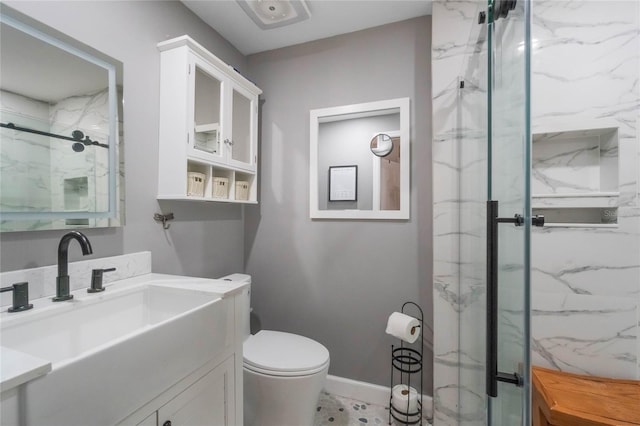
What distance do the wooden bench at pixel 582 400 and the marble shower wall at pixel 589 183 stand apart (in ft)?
0.33

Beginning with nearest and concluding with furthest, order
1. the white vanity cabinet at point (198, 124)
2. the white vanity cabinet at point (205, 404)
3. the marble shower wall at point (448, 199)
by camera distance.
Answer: the white vanity cabinet at point (205, 404) → the white vanity cabinet at point (198, 124) → the marble shower wall at point (448, 199)

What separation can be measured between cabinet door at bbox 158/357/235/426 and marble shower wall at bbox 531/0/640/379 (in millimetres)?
1493

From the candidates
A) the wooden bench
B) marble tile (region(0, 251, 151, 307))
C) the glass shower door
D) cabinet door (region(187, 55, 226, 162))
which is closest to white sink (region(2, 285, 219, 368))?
marble tile (region(0, 251, 151, 307))

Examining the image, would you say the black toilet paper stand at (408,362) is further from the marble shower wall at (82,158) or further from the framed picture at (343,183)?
the marble shower wall at (82,158)

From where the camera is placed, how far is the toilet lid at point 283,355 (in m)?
1.35

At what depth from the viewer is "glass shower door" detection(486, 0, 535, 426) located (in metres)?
0.66

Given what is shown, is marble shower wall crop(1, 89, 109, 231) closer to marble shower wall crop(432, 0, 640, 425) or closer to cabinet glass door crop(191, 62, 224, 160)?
cabinet glass door crop(191, 62, 224, 160)

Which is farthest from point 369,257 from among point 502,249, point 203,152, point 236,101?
point 236,101

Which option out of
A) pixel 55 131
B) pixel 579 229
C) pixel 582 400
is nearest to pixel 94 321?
pixel 55 131

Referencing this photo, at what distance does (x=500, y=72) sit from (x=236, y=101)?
1.43 meters

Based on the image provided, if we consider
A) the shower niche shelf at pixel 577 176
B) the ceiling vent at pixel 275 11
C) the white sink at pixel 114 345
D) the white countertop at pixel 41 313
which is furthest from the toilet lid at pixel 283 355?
the ceiling vent at pixel 275 11

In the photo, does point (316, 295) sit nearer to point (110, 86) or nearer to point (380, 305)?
point (380, 305)

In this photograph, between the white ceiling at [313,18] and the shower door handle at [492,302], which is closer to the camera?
the shower door handle at [492,302]

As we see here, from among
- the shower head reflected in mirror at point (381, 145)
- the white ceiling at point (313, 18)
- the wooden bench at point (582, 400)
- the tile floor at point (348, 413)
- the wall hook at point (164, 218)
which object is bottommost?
the tile floor at point (348, 413)
